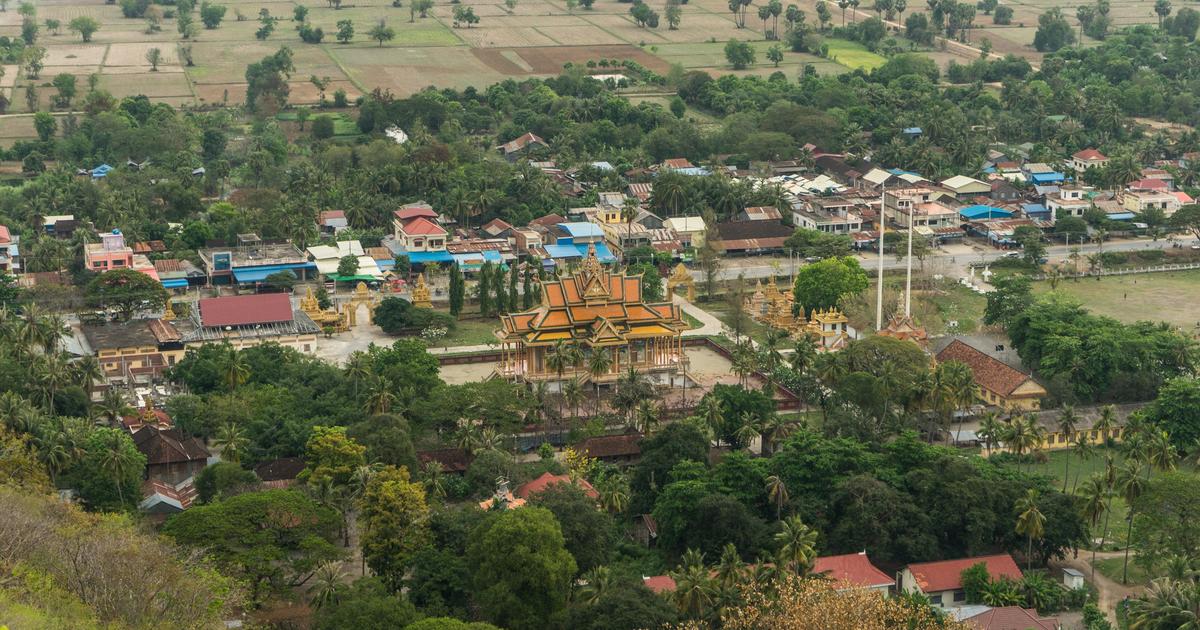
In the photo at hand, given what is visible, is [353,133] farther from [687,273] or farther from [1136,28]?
[1136,28]

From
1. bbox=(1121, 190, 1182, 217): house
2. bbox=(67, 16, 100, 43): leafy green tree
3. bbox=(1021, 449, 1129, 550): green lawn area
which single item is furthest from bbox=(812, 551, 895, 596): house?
bbox=(67, 16, 100, 43): leafy green tree

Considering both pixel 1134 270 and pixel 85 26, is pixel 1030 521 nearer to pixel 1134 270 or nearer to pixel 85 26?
pixel 1134 270

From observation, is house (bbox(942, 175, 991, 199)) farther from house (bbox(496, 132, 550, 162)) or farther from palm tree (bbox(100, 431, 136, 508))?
palm tree (bbox(100, 431, 136, 508))

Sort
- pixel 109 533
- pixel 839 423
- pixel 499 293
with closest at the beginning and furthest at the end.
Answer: pixel 109 533 < pixel 839 423 < pixel 499 293

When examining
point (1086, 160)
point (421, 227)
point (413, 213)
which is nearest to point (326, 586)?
point (421, 227)

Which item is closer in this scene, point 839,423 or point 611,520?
point 611,520

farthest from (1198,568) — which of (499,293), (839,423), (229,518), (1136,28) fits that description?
(1136,28)

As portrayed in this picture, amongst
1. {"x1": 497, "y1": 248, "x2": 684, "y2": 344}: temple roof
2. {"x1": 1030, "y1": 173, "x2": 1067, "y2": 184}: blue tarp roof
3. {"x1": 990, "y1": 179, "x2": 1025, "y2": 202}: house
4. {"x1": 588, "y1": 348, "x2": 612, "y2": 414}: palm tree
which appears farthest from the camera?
{"x1": 1030, "y1": 173, "x2": 1067, "y2": 184}: blue tarp roof

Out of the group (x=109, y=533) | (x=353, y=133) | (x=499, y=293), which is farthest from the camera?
(x=353, y=133)
